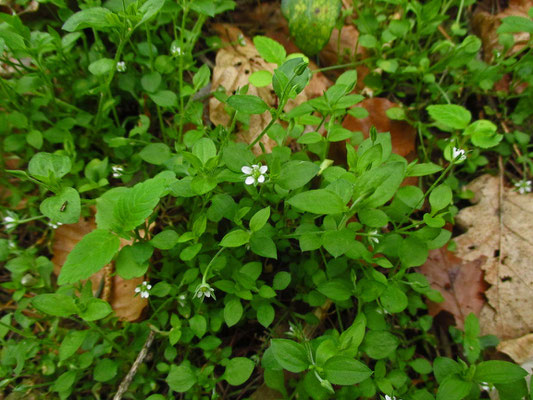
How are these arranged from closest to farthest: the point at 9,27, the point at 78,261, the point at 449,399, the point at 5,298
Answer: the point at 78,261, the point at 449,399, the point at 9,27, the point at 5,298

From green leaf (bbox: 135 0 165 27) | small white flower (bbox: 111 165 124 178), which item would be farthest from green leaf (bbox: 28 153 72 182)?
green leaf (bbox: 135 0 165 27)

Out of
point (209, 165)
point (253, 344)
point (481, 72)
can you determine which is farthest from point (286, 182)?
point (481, 72)

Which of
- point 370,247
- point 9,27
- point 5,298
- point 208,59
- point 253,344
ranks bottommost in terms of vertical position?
point 5,298

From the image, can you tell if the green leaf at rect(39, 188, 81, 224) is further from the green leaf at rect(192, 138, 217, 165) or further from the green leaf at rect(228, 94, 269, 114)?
the green leaf at rect(228, 94, 269, 114)

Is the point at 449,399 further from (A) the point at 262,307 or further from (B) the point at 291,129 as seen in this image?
(B) the point at 291,129

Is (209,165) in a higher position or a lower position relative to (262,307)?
higher

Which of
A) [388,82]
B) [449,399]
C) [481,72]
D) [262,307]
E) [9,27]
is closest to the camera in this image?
[449,399]

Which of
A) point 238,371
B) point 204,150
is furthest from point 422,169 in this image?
point 238,371

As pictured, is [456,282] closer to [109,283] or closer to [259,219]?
[259,219]
